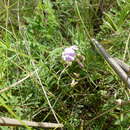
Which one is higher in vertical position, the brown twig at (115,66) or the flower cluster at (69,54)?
the brown twig at (115,66)

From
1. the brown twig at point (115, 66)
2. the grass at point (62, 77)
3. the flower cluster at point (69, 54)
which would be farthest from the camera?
the flower cluster at point (69, 54)

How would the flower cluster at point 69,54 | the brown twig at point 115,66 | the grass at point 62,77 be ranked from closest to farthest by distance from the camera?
the brown twig at point 115,66 → the grass at point 62,77 → the flower cluster at point 69,54

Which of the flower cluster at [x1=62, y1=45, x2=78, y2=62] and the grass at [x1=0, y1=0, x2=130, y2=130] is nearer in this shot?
the grass at [x1=0, y1=0, x2=130, y2=130]

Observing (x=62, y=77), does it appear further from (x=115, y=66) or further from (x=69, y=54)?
→ (x=115, y=66)

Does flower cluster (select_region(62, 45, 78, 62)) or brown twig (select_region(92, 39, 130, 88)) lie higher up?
brown twig (select_region(92, 39, 130, 88))

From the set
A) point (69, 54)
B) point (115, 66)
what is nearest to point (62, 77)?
point (69, 54)

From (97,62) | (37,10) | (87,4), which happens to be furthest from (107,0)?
(97,62)

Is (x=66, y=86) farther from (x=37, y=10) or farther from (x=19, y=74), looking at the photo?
(x=37, y=10)

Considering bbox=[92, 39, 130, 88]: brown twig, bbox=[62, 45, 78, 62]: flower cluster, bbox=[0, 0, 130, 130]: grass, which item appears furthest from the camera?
bbox=[62, 45, 78, 62]: flower cluster

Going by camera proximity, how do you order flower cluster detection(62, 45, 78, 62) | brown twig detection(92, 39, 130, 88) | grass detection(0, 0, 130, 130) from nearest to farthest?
brown twig detection(92, 39, 130, 88), grass detection(0, 0, 130, 130), flower cluster detection(62, 45, 78, 62)
